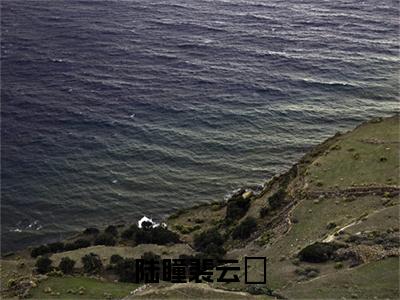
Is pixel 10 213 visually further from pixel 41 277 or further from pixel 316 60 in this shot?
pixel 316 60

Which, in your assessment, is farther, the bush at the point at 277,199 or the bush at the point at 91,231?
the bush at the point at 91,231

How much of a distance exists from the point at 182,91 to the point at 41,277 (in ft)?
175

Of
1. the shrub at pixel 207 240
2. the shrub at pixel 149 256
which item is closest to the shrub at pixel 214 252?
the shrub at pixel 207 240

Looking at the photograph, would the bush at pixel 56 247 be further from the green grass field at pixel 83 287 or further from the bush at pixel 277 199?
the bush at pixel 277 199

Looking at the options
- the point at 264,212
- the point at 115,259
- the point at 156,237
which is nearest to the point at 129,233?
the point at 156,237

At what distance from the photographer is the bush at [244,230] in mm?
58312

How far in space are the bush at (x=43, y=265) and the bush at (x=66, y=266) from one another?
1195 mm

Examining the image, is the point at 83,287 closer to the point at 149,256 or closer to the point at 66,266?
the point at 66,266

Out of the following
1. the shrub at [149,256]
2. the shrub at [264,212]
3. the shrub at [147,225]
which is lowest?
the shrub at [149,256]

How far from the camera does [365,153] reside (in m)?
70.6

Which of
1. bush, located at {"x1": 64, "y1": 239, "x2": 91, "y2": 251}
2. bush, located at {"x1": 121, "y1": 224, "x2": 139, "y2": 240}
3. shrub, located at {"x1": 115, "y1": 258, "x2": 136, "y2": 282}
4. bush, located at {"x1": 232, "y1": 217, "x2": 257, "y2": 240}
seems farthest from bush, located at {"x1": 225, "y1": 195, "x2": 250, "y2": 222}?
bush, located at {"x1": 64, "y1": 239, "x2": 91, "y2": 251}

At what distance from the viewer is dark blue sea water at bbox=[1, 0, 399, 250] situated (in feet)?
240

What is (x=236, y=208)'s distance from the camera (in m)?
64.6

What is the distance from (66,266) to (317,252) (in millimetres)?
21691
